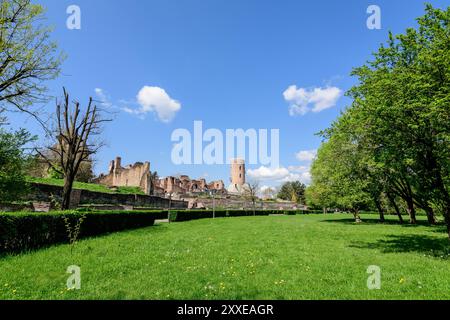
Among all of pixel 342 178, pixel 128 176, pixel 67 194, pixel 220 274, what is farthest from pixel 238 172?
pixel 220 274

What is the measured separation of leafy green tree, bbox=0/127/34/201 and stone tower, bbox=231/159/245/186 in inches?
4021

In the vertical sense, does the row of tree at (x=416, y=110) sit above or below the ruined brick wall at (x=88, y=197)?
above

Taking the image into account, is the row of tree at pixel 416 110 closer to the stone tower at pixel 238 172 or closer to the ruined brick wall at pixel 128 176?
the ruined brick wall at pixel 128 176

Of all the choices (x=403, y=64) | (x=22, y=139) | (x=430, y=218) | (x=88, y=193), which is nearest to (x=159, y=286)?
(x=403, y=64)

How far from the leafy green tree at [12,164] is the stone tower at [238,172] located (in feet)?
335

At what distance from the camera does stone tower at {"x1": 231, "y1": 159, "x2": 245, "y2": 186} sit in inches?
4594

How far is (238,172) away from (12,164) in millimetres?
103865

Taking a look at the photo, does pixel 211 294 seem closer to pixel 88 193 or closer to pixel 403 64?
pixel 403 64

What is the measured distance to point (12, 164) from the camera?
1515 centimetres

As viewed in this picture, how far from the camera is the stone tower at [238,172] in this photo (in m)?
117

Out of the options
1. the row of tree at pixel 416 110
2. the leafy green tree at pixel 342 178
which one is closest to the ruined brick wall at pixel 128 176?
the leafy green tree at pixel 342 178

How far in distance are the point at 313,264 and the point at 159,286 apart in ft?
14.8

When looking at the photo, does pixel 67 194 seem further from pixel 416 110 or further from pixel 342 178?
pixel 342 178

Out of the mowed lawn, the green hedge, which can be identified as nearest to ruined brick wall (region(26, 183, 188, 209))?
the green hedge
